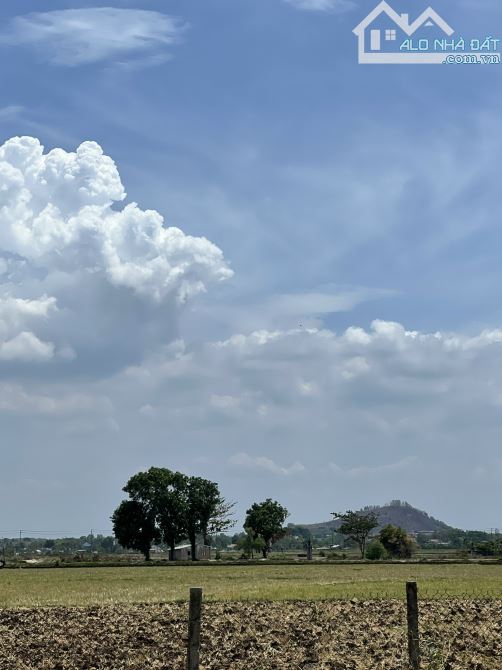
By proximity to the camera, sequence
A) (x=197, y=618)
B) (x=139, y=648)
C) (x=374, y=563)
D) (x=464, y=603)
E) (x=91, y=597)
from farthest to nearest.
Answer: (x=374, y=563), (x=91, y=597), (x=464, y=603), (x=139, y=648), (x=197, y=618)

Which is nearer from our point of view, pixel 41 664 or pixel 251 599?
pixel 41 664

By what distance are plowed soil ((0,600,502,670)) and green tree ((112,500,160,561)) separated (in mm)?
103575

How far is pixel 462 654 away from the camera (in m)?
21.7

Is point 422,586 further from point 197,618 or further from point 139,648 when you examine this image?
point 197,618

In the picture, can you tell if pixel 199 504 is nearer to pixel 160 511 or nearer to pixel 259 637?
pixel 160 511

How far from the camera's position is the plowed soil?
21.3m

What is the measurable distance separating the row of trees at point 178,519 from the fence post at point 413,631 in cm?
10694

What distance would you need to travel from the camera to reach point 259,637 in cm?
2402

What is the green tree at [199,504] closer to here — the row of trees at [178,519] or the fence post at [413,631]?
the row of trees at [178,519]

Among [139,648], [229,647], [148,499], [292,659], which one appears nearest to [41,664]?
[139,648]

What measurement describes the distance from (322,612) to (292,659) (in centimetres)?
704

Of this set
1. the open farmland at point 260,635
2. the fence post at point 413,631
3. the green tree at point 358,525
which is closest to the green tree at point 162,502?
the green tree at point 358,525

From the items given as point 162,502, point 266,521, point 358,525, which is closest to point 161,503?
point 162,502

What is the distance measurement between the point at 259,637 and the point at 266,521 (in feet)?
420
